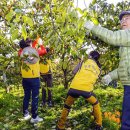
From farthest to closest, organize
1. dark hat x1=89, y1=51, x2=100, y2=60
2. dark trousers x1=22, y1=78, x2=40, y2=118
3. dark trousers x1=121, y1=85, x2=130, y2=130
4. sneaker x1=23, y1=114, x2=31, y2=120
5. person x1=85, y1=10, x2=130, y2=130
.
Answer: sneaker x1=23, y1=114, x2=31, y2=120 → dark trousers x1=22, y1=78, x2=40, y2=118 → dark hat x1=89, y1=51, x2=100, y2=60 → dark trousers x1=121, y1=85, x2=130, y2=130 → person x1=85, y1=10, x2=130, y2=130

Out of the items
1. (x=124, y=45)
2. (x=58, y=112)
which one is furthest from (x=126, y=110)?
(x=58, y=112)

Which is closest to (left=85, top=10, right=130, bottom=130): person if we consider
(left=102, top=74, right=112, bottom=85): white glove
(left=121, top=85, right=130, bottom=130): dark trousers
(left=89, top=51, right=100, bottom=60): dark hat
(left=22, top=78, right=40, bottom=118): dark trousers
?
(left=121, top=85, right=130, bottom=130): dark trousers

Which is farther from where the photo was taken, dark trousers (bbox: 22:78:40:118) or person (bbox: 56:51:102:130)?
dark trousers (bbox: 22:78:40:118)

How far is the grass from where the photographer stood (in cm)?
778

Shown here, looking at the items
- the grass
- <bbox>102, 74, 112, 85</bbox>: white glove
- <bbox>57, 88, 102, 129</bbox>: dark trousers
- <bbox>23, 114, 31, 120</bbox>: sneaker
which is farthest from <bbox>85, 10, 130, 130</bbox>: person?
<bbox>23, 114, 31, 120</bbox>: sneaker

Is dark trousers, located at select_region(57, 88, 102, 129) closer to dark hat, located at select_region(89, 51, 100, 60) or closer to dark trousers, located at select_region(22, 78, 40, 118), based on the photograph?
dark hat, located at select_region(89, 51, 100, 60)

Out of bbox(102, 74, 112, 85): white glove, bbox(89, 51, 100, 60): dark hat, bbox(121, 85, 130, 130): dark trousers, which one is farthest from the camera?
bbox(89, 51, 100, 60): dark hat

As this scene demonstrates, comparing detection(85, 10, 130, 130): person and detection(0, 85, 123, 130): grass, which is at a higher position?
detection(85, 10, 130, 130): person

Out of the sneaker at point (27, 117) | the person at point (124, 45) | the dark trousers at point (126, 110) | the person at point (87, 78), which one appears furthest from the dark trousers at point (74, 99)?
the dark trousers at point (126, 110)

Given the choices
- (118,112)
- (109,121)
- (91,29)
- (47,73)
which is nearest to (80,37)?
(91,29)

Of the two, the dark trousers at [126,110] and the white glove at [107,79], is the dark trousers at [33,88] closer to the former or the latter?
the white glove at [107,79]

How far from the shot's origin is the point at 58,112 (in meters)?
9.02

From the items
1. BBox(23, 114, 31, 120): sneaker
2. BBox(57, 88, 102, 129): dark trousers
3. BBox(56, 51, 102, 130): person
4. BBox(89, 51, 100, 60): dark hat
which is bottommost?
BBox(23, 114, 31, 120): sneaker

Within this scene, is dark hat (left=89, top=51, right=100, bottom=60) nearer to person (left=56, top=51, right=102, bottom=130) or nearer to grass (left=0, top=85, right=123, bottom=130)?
person (left=56, top=51, right=102, bottom=130)
